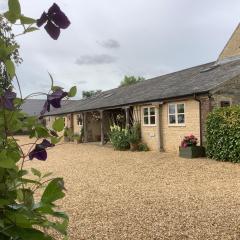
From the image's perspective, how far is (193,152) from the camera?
17.7 metres

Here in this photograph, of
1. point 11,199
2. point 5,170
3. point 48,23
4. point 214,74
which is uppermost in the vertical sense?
point 214,74

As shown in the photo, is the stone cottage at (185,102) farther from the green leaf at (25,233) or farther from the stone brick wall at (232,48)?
the green leaf at (25,233)

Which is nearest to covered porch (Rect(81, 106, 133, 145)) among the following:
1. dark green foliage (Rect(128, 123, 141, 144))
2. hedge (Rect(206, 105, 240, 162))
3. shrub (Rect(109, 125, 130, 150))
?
shrub (Rect(109, 125, 130, 150))

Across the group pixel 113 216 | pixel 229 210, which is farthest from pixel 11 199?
pixel 229 210

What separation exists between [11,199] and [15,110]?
31cm

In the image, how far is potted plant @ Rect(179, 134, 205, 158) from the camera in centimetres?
1773

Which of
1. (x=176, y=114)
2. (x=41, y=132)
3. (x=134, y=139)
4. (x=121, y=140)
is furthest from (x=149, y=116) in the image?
(x=41, y=132)

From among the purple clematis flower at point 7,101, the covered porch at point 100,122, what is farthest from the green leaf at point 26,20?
the covered porch at point 100,122

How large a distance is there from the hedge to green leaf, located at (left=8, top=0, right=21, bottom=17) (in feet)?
47.9

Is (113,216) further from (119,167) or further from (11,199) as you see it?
(119,167)

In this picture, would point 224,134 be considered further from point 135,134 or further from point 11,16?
point 11,16

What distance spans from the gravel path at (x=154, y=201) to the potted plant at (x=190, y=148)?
1836mm

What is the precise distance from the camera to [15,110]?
150 centimetres

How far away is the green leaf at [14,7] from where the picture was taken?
134 cm
